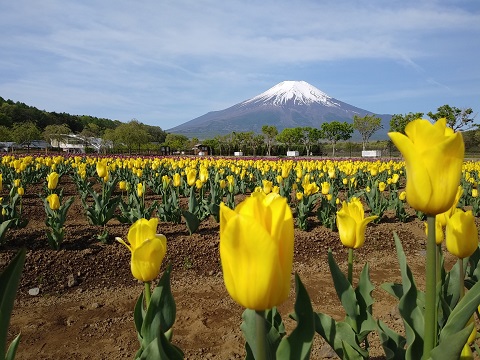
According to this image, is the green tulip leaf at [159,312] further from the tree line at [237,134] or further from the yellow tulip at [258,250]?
the tree line at [237,134]

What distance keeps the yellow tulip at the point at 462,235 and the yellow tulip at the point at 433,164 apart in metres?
0.68

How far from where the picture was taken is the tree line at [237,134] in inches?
1740

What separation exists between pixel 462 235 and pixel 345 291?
23.7 inches

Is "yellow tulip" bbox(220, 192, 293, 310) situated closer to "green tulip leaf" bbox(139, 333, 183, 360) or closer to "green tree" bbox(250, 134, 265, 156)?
"green tulip leaf" bbox(139, 333, 183, 360)

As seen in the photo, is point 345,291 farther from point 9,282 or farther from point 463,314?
point 9,282

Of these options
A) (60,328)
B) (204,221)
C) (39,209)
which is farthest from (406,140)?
(39,209)

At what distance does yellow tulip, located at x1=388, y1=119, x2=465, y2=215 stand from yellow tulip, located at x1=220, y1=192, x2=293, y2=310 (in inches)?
20.1

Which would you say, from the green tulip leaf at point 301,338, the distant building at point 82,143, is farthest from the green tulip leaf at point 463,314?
the distant building at point 82,143

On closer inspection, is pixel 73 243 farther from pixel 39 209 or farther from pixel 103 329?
pixel 39 209

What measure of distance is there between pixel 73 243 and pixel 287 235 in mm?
5021

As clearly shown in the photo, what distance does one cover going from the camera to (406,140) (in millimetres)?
1179

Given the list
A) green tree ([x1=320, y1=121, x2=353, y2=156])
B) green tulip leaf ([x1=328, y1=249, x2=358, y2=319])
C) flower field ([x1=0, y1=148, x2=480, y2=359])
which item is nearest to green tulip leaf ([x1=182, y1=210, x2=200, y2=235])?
flower field ([x1=0, y1=148, x2=480, y2=359])

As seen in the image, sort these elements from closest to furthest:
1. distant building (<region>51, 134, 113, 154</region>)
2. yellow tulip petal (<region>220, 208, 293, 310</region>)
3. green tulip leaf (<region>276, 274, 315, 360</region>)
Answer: yellow tulip petal (<region>220, 208, 293, 310</region>) → green tulip leaf (<region>276, 274, 315, 360</region>) → distant building (<region>51, 134, 113, 154</region>)

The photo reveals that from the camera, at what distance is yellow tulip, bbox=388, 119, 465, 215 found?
116 centimetres
